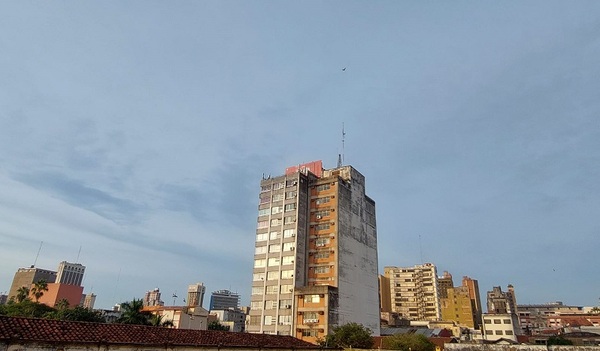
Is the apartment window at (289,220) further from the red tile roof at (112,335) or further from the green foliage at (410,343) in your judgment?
the red tile roof at (112,335)

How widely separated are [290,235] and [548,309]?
140 metres

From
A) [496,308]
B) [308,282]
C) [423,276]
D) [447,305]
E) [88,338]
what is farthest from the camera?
[423,276]

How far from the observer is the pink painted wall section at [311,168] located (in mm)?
95188

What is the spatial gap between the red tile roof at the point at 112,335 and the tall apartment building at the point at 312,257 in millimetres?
33355

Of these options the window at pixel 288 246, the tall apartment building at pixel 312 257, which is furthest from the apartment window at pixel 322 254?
the window at pixel 288 246

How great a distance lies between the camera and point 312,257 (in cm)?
8475

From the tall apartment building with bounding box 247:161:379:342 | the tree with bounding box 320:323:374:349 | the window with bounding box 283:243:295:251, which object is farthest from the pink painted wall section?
the tree with bounding box 320:323:374:349

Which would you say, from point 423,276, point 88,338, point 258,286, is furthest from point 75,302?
point 88,338

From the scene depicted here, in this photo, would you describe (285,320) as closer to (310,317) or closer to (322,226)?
(310,317)

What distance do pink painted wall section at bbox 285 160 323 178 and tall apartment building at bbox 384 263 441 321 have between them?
2938 inches

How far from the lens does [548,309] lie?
16775cm

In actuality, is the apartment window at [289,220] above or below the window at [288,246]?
above

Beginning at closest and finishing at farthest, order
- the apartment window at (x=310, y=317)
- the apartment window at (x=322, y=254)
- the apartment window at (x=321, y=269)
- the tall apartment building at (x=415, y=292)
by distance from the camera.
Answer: the apartment window at (x=310, y=317) → the apartment window at (x=321, y=269) → the apartment window at (x=322, y=254) → the tall apartment building at (x=415, y=292)

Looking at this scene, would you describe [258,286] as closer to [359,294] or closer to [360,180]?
[359,294]
